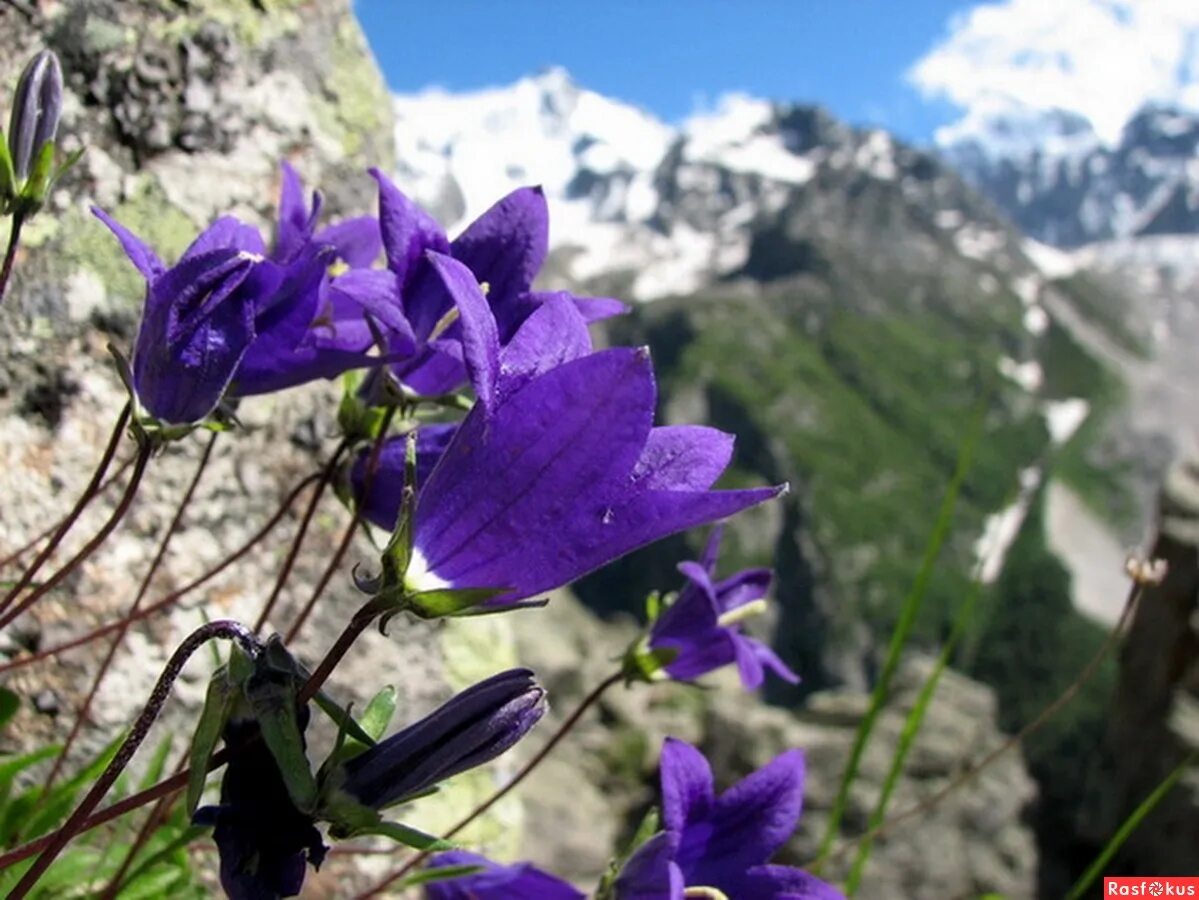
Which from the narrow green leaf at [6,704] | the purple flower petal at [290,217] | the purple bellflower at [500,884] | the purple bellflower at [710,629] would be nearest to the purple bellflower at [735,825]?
the purple bellflower at [500,884]

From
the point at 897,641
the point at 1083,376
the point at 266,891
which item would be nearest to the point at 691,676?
the point at 897,641

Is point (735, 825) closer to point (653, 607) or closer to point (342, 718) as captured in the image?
point (653, 607)

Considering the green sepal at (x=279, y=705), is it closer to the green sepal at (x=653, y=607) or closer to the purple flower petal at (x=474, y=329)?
the purple flower petal at (x=474, y=329)

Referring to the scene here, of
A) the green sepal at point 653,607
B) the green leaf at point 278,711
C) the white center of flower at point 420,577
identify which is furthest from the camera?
the green sepal at point 653,607

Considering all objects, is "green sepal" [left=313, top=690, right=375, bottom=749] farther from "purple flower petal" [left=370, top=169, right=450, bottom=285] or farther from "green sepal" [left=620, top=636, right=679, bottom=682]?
"green sepal" [left=620, top=636, right=679, bottom=682]

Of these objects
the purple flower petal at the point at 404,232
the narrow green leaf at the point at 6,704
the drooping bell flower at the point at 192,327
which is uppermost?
the purple flower petal at the point at 404,232

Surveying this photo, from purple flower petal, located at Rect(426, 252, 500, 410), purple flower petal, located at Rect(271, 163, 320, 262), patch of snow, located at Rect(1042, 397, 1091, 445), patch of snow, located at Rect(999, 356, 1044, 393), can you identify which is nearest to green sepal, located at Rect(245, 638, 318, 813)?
purple flower petal, located at Rect(426, 252, 500, 410)

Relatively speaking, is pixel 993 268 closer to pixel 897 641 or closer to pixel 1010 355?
pixel 1010 355
